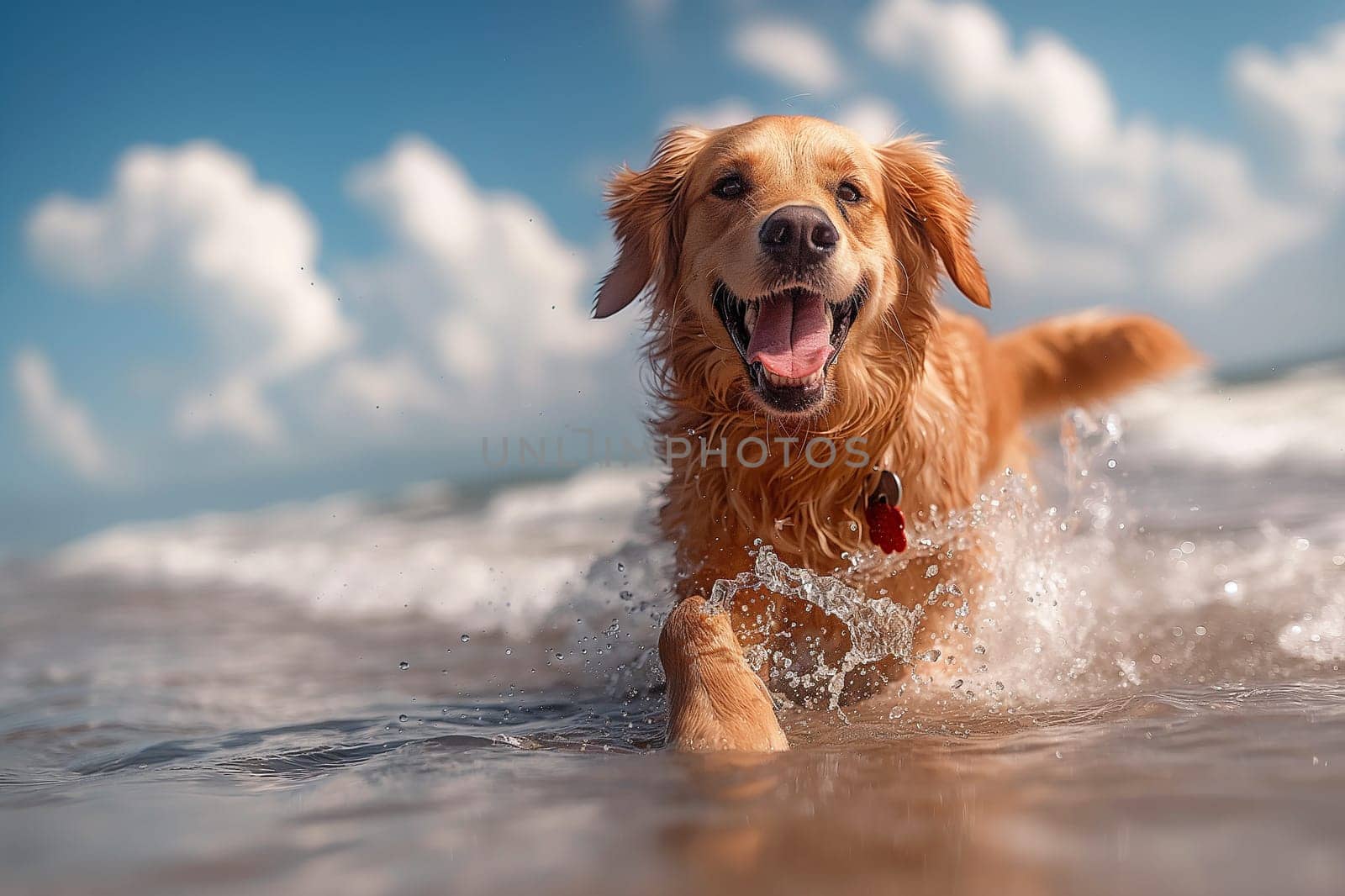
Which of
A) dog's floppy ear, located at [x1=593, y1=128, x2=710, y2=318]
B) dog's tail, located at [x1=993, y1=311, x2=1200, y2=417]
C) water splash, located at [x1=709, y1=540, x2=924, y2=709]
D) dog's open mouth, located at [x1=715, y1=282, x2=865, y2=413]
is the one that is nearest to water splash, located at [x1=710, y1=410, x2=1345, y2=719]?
water splash, located at [x1=709, y1=540, x2=924, y2=709]

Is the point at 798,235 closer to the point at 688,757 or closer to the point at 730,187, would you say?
the point at 730,187

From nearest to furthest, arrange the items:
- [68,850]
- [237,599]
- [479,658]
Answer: [68,850]
[479,658]
[237,599]

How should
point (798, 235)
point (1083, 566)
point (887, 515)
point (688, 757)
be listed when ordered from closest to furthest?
point (688, 757) → point (798, 235) → point (887, 515) → point (1083, 566)

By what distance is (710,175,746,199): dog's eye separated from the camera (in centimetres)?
271

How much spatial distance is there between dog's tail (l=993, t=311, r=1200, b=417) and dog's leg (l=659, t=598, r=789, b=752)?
2052 mm

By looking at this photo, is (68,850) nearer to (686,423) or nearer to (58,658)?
(686,423)

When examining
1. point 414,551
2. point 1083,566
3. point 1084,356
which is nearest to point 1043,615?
point 1084,356

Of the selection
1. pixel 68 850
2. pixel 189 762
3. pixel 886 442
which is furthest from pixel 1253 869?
pixel 189 762

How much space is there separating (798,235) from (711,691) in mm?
1104

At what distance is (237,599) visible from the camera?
6.93 m

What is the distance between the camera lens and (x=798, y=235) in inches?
95.6

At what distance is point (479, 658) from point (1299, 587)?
121 inches

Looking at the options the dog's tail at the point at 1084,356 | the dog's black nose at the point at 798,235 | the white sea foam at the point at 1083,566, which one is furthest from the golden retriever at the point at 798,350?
the dog's tail at the point at 1084,356

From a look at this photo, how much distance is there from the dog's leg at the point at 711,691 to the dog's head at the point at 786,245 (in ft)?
2.10
